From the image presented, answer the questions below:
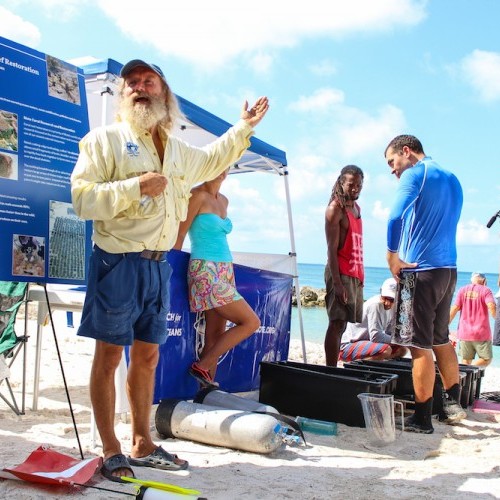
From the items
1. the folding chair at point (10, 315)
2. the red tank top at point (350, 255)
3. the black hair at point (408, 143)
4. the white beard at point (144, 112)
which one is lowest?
the folding chair at point (10, 315)

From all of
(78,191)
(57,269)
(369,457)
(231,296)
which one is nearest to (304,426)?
(369,457)

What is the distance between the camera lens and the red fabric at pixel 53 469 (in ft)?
7.97

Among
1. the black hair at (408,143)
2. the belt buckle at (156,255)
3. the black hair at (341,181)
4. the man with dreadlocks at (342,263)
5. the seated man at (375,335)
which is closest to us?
the belt buckle at (156,255)

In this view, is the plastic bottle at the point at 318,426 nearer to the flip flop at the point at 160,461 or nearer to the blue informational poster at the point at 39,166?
the flip flop at the point at 160,461

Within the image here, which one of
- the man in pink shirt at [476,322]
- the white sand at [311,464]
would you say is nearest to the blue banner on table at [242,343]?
the white sand at [311,464]

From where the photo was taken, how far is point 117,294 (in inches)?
103

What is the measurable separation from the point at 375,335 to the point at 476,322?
2.37 meters

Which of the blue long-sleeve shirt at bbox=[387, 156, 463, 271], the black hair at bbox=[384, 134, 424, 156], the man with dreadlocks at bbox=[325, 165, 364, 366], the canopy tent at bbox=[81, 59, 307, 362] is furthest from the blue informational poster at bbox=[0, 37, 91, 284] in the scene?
the man with dreadlocks at bbox=[325, 165, 364, 366]

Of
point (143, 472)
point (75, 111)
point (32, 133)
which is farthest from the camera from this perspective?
point (75, 111)

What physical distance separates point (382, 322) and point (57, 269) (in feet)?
12.5

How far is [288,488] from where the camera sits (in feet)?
8.75

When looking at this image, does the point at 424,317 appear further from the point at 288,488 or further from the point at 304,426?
the point at 288,488

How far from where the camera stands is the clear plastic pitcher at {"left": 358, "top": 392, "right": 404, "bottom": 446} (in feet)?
11.6

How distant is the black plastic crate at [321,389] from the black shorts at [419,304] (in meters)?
0.36
